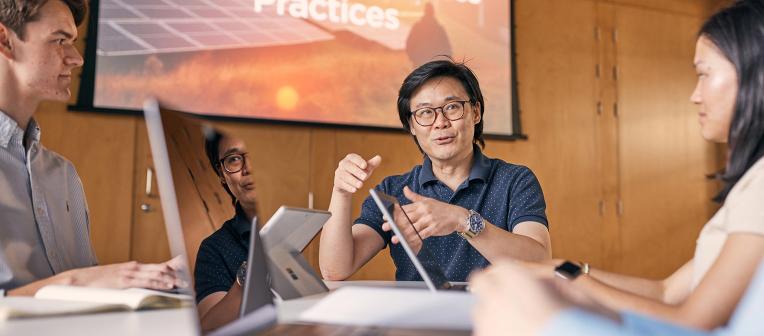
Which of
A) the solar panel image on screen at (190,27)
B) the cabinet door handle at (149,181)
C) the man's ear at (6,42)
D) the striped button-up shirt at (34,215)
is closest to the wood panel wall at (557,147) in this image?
the cabinet door handle at (149,181)

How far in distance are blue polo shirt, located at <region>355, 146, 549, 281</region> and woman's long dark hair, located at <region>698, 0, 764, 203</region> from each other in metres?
0.92

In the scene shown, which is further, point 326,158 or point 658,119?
point 658,119

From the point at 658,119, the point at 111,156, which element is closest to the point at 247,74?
the point at 111,156

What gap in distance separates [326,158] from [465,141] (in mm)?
1964

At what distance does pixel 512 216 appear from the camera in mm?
1938

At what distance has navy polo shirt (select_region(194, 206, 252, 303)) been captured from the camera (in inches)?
35.4

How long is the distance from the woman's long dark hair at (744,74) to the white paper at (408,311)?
52cm

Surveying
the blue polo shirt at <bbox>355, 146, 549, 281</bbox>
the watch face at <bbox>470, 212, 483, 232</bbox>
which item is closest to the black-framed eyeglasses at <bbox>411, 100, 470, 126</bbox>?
the blue polo shirt at <bbox>355, 146, 549, 281</bbox>

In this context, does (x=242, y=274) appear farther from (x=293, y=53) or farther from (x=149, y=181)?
(x=293, y=53)

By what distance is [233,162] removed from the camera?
98 cm

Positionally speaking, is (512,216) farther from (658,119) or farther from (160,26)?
(658,119)

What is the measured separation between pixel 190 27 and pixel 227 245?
3087 millimetres

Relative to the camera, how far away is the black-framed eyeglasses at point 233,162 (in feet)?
3.11

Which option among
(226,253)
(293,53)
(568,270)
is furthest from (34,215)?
(293,53)
